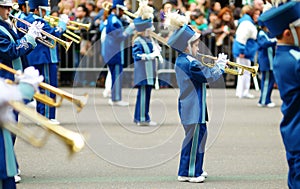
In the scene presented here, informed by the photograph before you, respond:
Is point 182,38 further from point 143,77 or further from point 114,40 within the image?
point 114,40

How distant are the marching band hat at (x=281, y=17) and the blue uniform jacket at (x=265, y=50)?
8397 mm

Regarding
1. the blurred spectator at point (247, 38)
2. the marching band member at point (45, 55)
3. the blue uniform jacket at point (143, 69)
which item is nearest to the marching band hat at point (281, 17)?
the marching band member at point (45, 55)

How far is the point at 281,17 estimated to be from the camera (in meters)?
5.65

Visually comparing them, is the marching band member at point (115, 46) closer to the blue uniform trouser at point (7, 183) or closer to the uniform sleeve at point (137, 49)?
the uniform sleeve at point (137, 49)

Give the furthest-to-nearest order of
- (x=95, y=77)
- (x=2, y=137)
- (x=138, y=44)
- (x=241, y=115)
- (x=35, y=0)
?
(x=95, y=77), (x=241, y=115), (x=138, y=44), (x=35, y=0), (x=2, y=137)

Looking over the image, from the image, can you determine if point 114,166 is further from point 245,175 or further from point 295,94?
point 295,94

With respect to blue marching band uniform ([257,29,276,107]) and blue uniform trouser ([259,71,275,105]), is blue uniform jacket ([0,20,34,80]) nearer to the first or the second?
blue marching band uniform ([257,29,276,107])

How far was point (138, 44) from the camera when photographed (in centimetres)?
1170

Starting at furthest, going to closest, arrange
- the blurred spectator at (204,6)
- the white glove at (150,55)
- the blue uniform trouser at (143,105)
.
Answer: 1. the blurred spectator at (204,6)
2. the blue uniform trouser at (143,105)
3. the white glove at (150,55)

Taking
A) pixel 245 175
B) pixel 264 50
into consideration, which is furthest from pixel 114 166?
pixel 264 50

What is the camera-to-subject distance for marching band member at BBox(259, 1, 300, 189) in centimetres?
563

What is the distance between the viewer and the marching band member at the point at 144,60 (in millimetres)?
11547

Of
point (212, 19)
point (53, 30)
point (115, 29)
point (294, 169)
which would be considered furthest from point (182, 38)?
point (212, 19)

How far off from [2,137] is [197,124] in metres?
2.89
